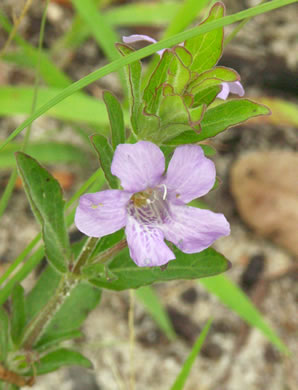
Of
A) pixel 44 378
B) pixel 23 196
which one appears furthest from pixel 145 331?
pixel 23 196

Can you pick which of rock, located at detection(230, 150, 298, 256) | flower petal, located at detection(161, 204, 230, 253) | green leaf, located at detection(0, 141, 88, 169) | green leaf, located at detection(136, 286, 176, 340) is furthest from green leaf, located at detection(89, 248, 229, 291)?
rock, located at detection(230, 150, 298, 256)

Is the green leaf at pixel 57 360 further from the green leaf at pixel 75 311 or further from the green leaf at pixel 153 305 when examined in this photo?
the green leaf at pixel 153 305

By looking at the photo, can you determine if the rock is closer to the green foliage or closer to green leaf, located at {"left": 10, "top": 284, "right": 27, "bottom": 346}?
the green foliage

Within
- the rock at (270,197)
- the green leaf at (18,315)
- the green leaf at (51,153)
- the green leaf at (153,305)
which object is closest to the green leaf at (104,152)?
the green leaf at (18,315)

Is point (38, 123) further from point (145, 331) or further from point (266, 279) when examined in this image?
point (266, 279)

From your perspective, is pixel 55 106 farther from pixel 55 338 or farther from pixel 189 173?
pixel 189 173

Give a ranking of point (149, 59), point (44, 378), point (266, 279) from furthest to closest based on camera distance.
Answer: point (149, 59)
point (266, 279)
point (44, 378)
